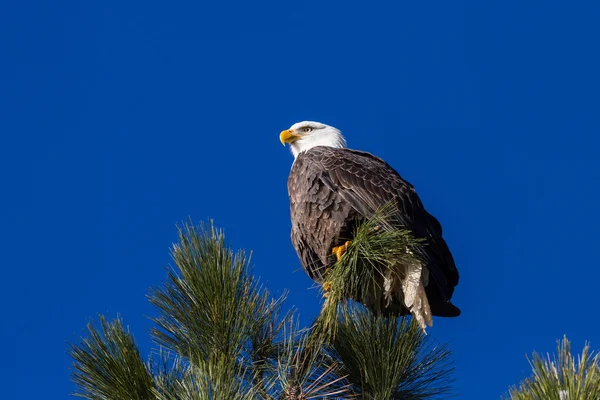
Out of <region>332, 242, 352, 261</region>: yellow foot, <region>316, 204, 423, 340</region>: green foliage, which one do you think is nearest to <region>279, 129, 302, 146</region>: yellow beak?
<region>332, 242, 352, 261</region>: yellow foot

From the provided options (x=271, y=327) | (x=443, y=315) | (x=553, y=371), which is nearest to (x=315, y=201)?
(x=443, y=315)

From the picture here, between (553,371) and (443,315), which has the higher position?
(443,315)

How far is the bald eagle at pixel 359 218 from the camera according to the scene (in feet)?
16.5

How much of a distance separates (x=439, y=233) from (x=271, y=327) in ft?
5.36

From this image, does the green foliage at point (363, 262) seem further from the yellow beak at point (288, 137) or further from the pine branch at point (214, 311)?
the yellow beak at point (288, 137)

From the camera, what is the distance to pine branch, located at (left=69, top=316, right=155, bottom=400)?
12.4ft

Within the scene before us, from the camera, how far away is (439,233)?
215 inches

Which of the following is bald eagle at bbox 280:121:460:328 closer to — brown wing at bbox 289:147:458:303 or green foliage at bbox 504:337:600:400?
brown wing at bbox 289:147:458:303

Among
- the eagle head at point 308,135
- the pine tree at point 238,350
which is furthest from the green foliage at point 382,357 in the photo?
the eagle head at point 308,135

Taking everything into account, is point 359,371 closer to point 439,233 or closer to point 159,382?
point 159,382

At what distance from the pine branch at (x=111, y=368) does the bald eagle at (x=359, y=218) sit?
1480 millimetres

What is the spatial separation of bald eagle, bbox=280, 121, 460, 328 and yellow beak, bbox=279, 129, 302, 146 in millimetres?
→ 543

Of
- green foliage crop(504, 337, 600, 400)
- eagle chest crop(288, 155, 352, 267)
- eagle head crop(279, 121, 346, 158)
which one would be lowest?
green foliage crop(504, 337, 600, 400)

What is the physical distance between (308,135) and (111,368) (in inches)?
117
